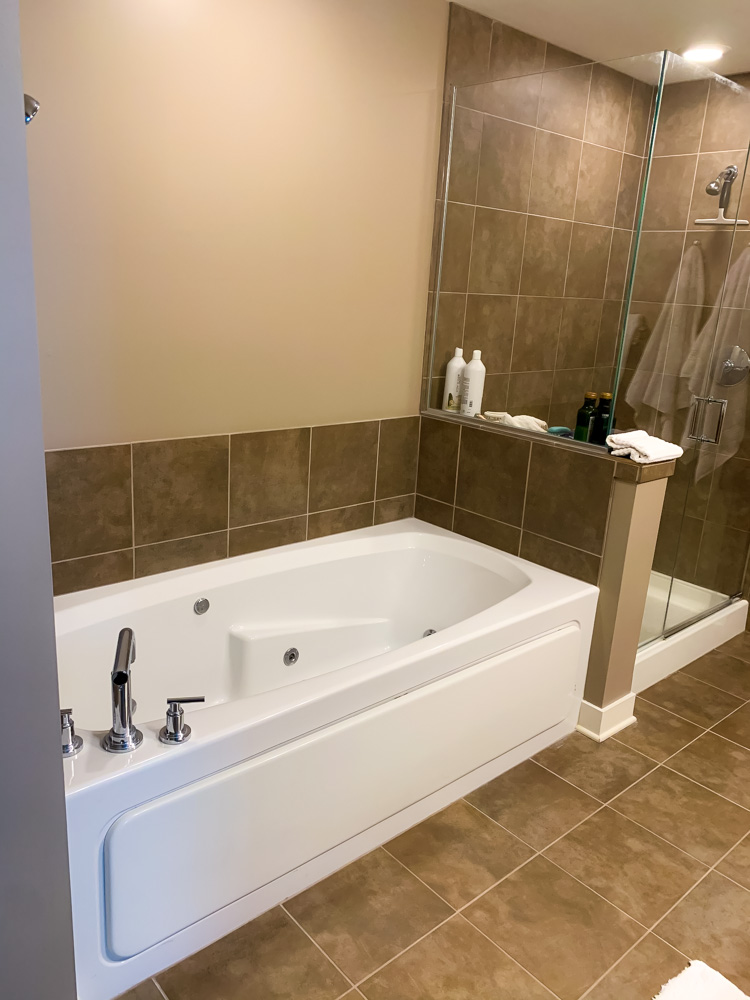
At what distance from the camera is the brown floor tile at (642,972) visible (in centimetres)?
170

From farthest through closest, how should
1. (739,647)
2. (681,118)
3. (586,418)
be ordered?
(739,647)
(586,418)
(681,118)

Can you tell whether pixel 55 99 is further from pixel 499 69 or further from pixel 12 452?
pixel 499 69

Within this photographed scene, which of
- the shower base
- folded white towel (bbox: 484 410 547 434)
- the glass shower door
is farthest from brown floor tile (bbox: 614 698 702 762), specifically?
folded white towel (bbox: 484 410 547 434)

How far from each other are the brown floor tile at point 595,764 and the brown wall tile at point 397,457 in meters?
1.11

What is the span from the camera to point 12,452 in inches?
44.3

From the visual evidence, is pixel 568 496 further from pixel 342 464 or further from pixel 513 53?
pixel 513 53

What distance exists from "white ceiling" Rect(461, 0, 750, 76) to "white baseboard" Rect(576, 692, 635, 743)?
7.75 feet

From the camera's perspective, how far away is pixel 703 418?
2900 millimetres

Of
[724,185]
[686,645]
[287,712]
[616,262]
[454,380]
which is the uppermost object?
[724,185]

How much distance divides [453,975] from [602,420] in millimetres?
1653

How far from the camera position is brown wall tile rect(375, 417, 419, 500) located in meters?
3.00

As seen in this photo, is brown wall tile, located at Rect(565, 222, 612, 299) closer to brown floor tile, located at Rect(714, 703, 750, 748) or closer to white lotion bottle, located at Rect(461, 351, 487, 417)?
white lotion bottle, located at Rect(461, 351, 487, 417)

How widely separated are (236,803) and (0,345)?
3.59ft

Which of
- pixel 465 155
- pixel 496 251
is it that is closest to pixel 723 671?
pixel 496 251
